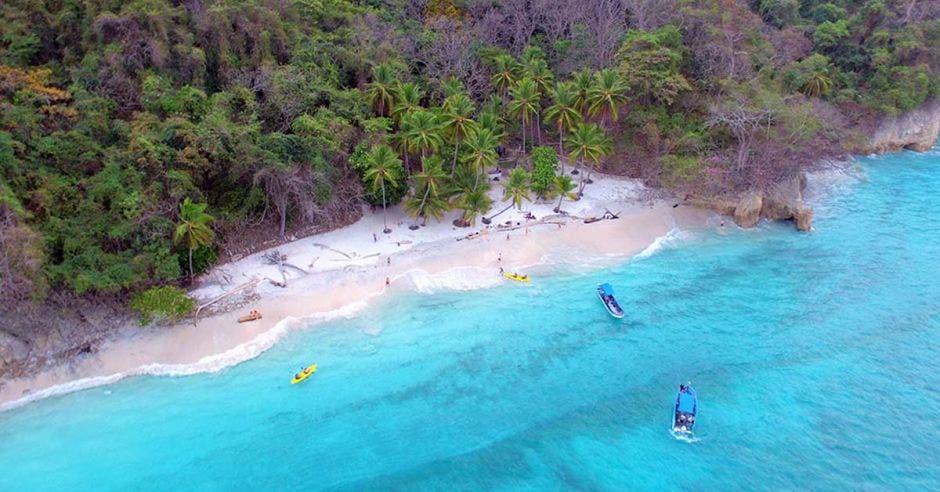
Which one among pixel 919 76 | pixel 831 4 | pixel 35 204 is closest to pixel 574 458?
pixel 35 204

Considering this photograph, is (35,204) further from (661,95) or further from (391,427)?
(661,95)

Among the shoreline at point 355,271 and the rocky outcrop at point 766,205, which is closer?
the shoreline at point 355,271

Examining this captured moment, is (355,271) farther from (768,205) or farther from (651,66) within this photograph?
(768,205)

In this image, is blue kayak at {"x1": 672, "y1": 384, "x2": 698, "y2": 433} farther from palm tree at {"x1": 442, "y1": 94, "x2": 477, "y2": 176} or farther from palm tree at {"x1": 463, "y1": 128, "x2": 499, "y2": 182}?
palm tree at {"x1": 442, "y1": 94, "x2": 477, "y2": 176}

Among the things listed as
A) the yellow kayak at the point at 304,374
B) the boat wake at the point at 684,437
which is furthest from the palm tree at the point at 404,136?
the boat wake at the point at 684,437

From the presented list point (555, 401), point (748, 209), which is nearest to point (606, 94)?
point (748, 209)

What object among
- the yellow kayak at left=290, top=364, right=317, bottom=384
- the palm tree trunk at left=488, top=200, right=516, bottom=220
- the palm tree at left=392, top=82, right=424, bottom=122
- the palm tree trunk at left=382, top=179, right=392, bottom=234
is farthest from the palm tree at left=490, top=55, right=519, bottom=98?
the yellow kayak at left=290, top=364, right=317, bottom=384

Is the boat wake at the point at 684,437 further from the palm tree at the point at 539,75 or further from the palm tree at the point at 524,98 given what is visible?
the palm tree at the point at 539,75

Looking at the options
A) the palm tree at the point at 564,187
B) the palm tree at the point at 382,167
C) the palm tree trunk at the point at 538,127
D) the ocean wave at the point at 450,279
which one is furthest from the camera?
the palm tree trunk at the point at 538,127
